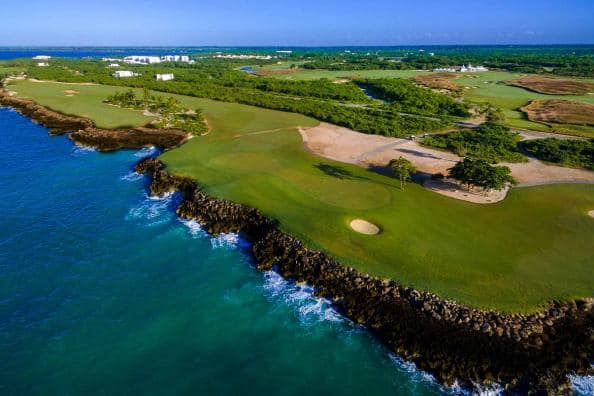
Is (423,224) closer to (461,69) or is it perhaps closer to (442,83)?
(442,83)

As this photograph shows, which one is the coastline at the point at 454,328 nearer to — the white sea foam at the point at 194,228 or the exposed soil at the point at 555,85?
the white sea foam at the point at 194,228

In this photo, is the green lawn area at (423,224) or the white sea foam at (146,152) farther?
the white sea foam at (146,152)

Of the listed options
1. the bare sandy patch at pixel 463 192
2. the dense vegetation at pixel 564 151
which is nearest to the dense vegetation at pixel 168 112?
the bare sandy patch at pixel 463 192

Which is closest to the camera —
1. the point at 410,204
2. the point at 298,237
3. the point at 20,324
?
the point at 20,324

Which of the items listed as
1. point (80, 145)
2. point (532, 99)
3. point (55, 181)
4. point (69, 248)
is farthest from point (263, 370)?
point (532, 99)

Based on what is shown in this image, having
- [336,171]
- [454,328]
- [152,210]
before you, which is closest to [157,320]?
[152,210]

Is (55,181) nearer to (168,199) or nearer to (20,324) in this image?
(168,199)
